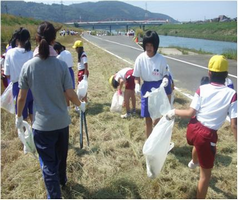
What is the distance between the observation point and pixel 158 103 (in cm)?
276

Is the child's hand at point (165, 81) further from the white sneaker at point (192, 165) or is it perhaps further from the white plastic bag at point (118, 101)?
the white plastic bag at point (118, 101)

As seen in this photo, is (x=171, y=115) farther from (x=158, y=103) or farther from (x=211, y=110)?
(x=158, y=103)

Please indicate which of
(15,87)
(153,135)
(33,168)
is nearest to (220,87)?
(153,135)

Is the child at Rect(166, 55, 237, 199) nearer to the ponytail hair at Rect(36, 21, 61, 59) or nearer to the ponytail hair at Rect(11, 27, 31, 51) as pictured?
the ponytail hair at Rect(36, 21, 61, 59)

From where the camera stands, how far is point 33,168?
9.43ft

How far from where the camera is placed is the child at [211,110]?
1.97 meters

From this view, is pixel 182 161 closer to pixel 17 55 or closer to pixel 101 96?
pixel 17 55

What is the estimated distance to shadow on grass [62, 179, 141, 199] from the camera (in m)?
2.50

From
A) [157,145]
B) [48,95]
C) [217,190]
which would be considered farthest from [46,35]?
[217,190]

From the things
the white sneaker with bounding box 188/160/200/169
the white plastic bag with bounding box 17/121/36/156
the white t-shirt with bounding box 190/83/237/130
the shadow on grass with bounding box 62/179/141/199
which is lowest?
the shadow on grass with bounding box 62/179/141/199

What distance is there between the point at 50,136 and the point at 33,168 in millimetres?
964

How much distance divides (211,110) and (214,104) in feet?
0.19

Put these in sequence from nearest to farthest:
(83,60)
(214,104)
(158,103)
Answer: (214,104), (158,103), (83,60)

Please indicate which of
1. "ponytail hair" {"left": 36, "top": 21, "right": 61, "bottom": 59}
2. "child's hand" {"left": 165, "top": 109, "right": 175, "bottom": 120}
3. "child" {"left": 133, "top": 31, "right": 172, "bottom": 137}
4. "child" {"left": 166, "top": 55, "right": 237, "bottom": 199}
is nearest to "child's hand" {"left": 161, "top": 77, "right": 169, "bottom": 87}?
"child" {"left": 133, "top": 31, "right": 172, "bottom": 137}
